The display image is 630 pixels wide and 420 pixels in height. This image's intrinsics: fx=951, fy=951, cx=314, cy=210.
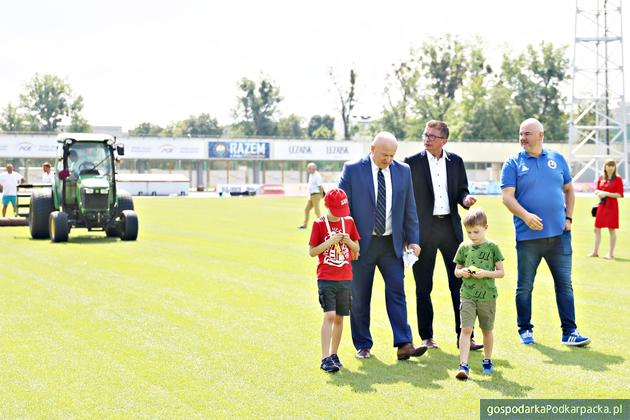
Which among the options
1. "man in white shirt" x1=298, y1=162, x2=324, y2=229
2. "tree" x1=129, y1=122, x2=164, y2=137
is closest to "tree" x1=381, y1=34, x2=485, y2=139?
"tree" x1=129, y1=122, x2=164, y2=137

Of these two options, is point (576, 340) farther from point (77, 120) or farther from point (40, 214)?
point (77, 120)

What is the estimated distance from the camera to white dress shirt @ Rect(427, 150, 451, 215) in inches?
348

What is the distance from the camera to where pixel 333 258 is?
7.82 metres

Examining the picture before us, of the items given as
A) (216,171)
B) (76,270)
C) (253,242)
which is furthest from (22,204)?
(216,171)

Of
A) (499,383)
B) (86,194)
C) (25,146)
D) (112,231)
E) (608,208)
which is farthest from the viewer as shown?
(25,146)

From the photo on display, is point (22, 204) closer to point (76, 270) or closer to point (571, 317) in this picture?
point (76, 270)

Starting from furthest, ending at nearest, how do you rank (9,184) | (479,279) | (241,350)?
1. (9,184)
2. (241,350)
3. (479,279)

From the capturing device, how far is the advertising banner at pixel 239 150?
8750 centimetres

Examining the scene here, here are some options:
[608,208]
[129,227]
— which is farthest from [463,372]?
[129,227]

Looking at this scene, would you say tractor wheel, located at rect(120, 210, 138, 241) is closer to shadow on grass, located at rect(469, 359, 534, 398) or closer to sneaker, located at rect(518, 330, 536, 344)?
sneaker, located at rect(518, 330, 536, 344)

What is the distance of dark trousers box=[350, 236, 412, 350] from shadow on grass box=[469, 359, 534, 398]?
89 cm

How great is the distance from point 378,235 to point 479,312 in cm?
114

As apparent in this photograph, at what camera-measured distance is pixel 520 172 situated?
8.98 meters

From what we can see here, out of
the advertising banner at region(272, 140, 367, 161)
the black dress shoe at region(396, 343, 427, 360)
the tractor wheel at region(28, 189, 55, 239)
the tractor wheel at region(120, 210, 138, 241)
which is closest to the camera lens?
the black dress shoe at region(396, 343, 427, 360)
